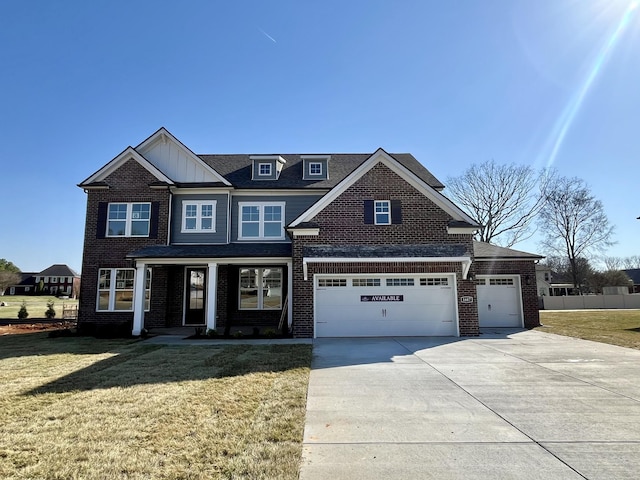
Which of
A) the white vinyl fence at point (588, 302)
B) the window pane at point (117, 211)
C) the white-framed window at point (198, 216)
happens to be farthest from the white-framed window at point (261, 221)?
the white vinyl fence at point (588, 302)

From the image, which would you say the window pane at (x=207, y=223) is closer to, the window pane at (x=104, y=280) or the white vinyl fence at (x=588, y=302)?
the window pane at (x=104, y=280)

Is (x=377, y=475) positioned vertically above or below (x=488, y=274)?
below

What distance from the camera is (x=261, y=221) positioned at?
17.8 meters

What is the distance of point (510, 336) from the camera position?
14352 mm

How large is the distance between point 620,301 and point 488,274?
27453 millimetres

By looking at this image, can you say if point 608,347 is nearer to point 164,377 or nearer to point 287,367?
point 287,367

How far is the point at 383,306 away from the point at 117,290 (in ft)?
37.8

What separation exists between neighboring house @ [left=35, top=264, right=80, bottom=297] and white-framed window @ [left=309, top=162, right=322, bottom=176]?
78.3m

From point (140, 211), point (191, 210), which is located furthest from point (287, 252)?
point (140, 211)

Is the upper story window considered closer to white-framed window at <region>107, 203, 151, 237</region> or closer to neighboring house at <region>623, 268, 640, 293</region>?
Answer: white-framed window at <region>107, 203, 151, 237</region>

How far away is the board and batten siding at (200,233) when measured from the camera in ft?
56.0

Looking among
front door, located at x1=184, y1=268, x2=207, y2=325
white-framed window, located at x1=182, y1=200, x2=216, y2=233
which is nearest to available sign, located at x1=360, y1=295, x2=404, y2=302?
white-framed window, located at x1=182, y1=200, x2=216, y2=233

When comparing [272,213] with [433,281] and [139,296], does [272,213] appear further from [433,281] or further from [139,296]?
[433,281]

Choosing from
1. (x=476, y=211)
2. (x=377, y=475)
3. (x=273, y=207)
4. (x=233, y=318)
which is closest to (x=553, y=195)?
(x=476, y=211)
